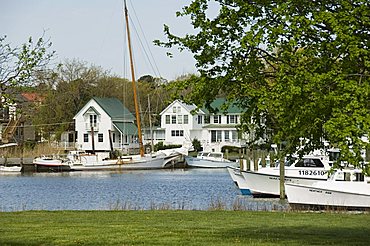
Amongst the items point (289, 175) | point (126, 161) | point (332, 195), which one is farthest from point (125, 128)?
point (332, 195)

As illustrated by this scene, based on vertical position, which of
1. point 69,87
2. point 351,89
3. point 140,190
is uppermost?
point 69,87

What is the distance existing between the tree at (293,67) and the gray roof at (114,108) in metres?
97.1

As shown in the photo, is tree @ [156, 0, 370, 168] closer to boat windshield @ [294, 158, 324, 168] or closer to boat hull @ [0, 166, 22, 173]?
boat windshield @ [294, 158, 324, 168]

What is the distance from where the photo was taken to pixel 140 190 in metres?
59.5

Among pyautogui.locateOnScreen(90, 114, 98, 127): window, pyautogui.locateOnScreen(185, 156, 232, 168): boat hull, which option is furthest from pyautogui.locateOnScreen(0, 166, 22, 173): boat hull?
pyautogui.locateOnScreen(90, 114, 98, 127): window

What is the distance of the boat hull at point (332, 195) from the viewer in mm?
35656

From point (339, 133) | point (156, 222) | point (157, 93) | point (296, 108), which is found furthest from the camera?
point (157, 93)

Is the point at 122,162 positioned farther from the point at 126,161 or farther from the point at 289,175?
the point at 289,175

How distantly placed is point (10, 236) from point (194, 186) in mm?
43192

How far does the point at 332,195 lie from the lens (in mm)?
36531

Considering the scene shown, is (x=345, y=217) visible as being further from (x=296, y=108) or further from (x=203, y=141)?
(x=203, y=141)

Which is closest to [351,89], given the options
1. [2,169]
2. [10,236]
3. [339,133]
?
[339,133]

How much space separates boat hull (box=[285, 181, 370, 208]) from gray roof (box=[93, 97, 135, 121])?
3090 inches

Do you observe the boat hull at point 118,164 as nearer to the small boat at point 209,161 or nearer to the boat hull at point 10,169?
the small boat at point 209,161
